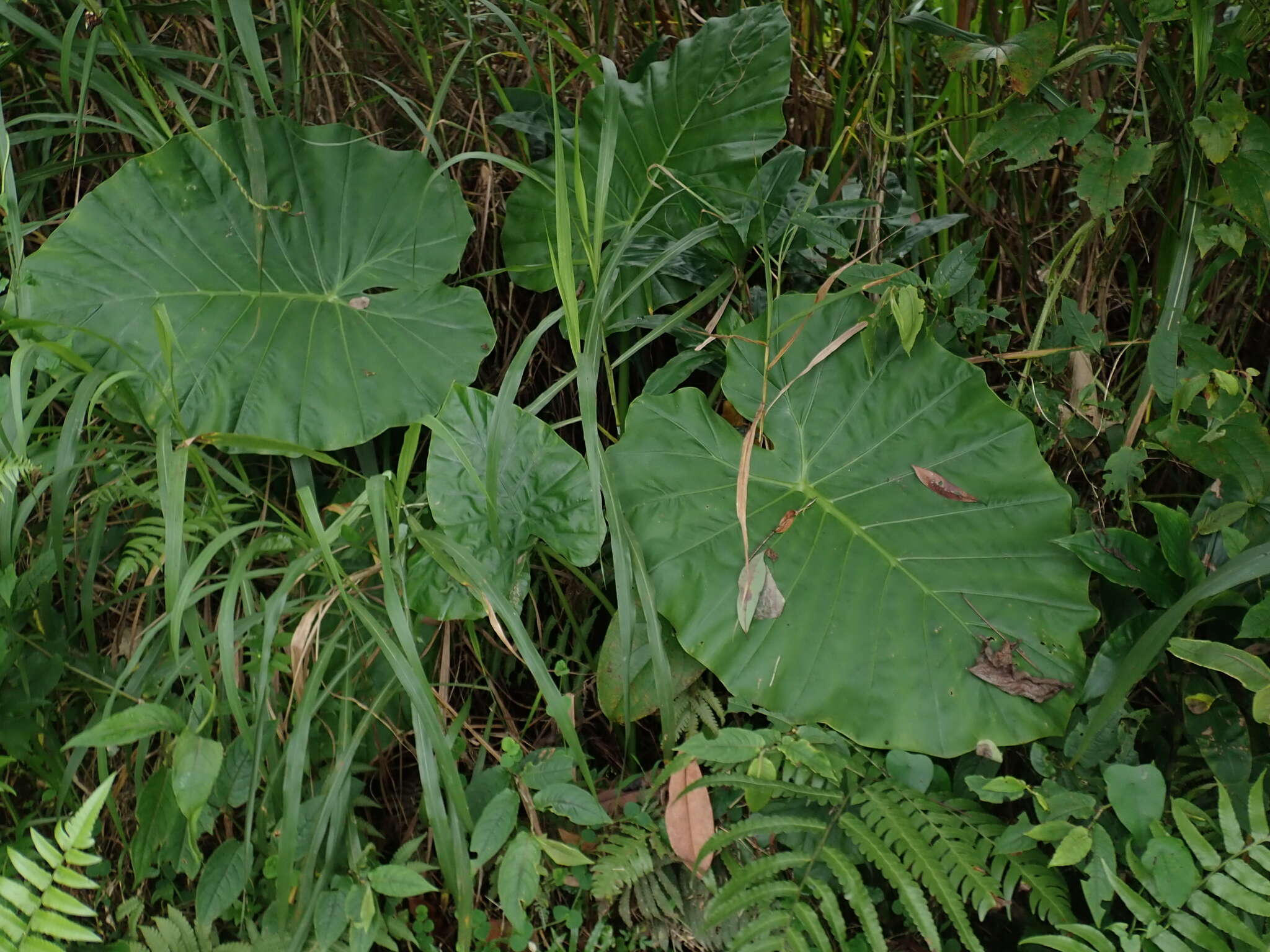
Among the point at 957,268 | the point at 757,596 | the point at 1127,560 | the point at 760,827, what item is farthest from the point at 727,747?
the point at 957,268

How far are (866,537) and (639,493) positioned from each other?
307 mm

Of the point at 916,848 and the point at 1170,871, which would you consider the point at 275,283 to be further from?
the point at 1170,871

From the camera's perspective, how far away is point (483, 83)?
1.79 m

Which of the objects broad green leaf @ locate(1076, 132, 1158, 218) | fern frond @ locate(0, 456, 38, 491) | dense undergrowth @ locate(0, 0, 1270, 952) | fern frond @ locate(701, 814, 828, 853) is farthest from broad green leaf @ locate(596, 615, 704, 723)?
broad green leaf @ locate(1076, 132, 1158, 218)

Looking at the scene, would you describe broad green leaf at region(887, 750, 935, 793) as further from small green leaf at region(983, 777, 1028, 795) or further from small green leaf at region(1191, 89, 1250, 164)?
small green leaf at region(1191, 89, 1250, 164)

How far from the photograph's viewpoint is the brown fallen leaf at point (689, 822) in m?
1.12

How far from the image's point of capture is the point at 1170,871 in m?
0.93

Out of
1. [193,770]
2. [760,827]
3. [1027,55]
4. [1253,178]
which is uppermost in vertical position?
[1027,55]

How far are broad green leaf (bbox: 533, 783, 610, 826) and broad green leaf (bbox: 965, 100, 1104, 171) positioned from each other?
97 cm

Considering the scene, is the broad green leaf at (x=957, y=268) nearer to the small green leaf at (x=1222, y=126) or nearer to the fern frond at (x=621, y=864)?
the small green leaf at (x=1222, y=126)

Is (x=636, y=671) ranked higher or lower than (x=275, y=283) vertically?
lower

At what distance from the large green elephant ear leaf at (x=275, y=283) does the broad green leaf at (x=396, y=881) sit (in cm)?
57

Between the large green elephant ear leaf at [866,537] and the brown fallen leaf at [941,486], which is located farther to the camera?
the brown fallen leaf at [941,486]

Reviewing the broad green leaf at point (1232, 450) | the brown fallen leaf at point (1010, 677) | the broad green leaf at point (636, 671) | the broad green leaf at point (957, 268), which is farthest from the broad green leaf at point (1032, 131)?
the broad green leaf at point (636, 671)
